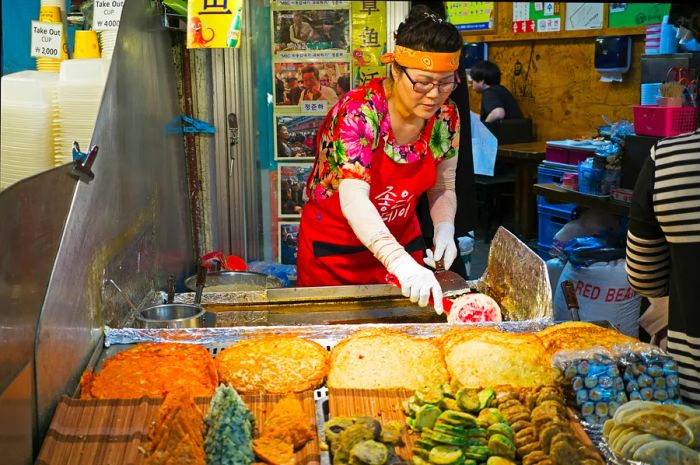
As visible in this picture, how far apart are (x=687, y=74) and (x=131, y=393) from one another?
4.17 metres

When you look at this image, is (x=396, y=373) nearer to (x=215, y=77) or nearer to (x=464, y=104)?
(x=464, y=104)

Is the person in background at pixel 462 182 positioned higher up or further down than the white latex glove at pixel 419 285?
higher up

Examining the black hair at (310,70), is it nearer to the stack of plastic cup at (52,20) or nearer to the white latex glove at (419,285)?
the stack of plastic cup at (52,20)

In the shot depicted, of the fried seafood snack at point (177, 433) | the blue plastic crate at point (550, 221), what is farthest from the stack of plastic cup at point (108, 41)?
the blue plastic crate at point (550, 221)

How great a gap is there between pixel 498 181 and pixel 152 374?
699 cm

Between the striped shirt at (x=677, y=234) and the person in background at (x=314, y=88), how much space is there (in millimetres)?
2853

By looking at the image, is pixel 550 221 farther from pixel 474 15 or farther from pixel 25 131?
pixel 25 131

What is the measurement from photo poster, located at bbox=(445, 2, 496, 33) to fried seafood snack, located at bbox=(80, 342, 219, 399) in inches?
323

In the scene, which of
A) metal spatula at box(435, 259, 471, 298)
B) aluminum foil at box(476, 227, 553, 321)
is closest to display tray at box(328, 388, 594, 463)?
aluminum foil at box(476, 227, 553, 321)

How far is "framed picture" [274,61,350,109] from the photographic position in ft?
15.8

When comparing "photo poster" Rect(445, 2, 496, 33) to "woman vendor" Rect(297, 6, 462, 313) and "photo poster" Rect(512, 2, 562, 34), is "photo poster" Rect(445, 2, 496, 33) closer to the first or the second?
"photo poster" Rect(512, 2, 562, 34)

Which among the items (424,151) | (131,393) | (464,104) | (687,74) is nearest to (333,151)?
(424,151)

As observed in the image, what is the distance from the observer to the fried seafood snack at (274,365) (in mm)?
2213

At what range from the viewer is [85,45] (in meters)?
3.01
